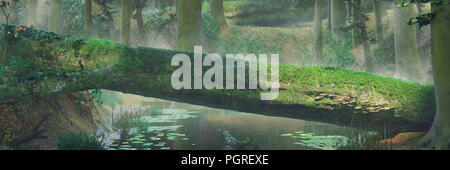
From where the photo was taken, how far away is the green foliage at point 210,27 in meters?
22.5

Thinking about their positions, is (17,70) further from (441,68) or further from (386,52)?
(386,52)

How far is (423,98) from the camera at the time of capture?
8.88m

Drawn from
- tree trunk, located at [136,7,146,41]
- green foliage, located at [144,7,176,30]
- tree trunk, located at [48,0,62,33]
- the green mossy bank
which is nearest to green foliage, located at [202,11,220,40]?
green foliage, located at [144,7,176,30]

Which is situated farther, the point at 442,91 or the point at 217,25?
the point at 217,25

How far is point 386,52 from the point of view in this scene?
19109 millimetres

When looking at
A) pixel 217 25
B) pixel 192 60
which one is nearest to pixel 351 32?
pixel 217 25

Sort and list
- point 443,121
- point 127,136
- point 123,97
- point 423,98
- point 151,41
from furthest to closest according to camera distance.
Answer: point 151,41
point 123,97
point 127,136
point 423,98
point 443,121

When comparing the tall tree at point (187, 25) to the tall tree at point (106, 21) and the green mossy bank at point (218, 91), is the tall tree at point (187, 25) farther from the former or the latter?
the tall tree at point (106, 21)

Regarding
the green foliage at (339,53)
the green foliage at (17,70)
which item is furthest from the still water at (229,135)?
the green foliage at (339,53)

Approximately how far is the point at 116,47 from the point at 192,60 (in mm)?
1790

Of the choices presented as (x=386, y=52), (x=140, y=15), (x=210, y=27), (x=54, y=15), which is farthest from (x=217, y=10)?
(x=386, y=52)

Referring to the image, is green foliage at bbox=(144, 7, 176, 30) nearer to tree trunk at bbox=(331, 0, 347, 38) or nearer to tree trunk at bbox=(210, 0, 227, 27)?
tree trunk at bbox=(210, 0, 227, 27)

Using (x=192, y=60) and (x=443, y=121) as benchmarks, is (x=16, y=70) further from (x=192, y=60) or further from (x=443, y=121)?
(x=443, y=121)

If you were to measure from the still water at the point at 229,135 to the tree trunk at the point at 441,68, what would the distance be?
2018 mm
